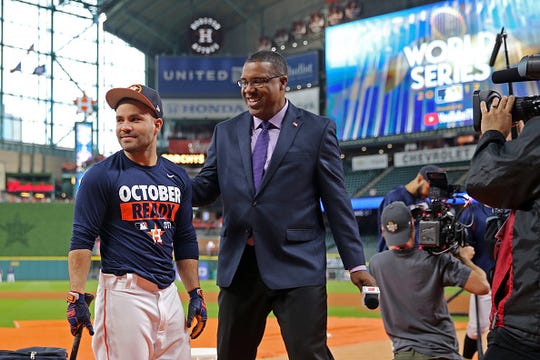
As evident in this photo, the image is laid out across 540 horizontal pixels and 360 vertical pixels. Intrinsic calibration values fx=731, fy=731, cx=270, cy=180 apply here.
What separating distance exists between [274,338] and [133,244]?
6017 mm

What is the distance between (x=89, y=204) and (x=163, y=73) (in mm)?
39380

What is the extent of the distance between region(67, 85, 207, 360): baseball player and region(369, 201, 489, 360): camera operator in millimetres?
1318

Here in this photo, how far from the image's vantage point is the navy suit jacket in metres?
3.69

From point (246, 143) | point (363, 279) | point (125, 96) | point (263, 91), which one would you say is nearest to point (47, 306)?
point (125, 96)

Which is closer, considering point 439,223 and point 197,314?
point 197,314

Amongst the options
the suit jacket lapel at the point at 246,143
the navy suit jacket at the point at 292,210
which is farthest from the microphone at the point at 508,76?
the suit jacket lapel at the point at 246,143

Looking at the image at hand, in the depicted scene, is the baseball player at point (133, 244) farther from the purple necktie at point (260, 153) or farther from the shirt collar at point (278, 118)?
the shirt collar at point (278, 118)

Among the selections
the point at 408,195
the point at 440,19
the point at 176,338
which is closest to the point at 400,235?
the point at 176,338

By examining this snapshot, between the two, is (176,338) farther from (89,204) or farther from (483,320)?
(483,320)

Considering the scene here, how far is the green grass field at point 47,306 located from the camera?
13.2 meters

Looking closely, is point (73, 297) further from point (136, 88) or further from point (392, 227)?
point (392, 227)

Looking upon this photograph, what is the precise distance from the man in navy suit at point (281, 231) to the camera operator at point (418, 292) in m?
0.92

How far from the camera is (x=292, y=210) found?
147 inches

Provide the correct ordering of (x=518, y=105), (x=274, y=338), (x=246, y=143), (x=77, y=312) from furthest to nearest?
(x=274, y=338)
(x=246, y=143)
(x=77, y=312)
(x=518, y=105)
